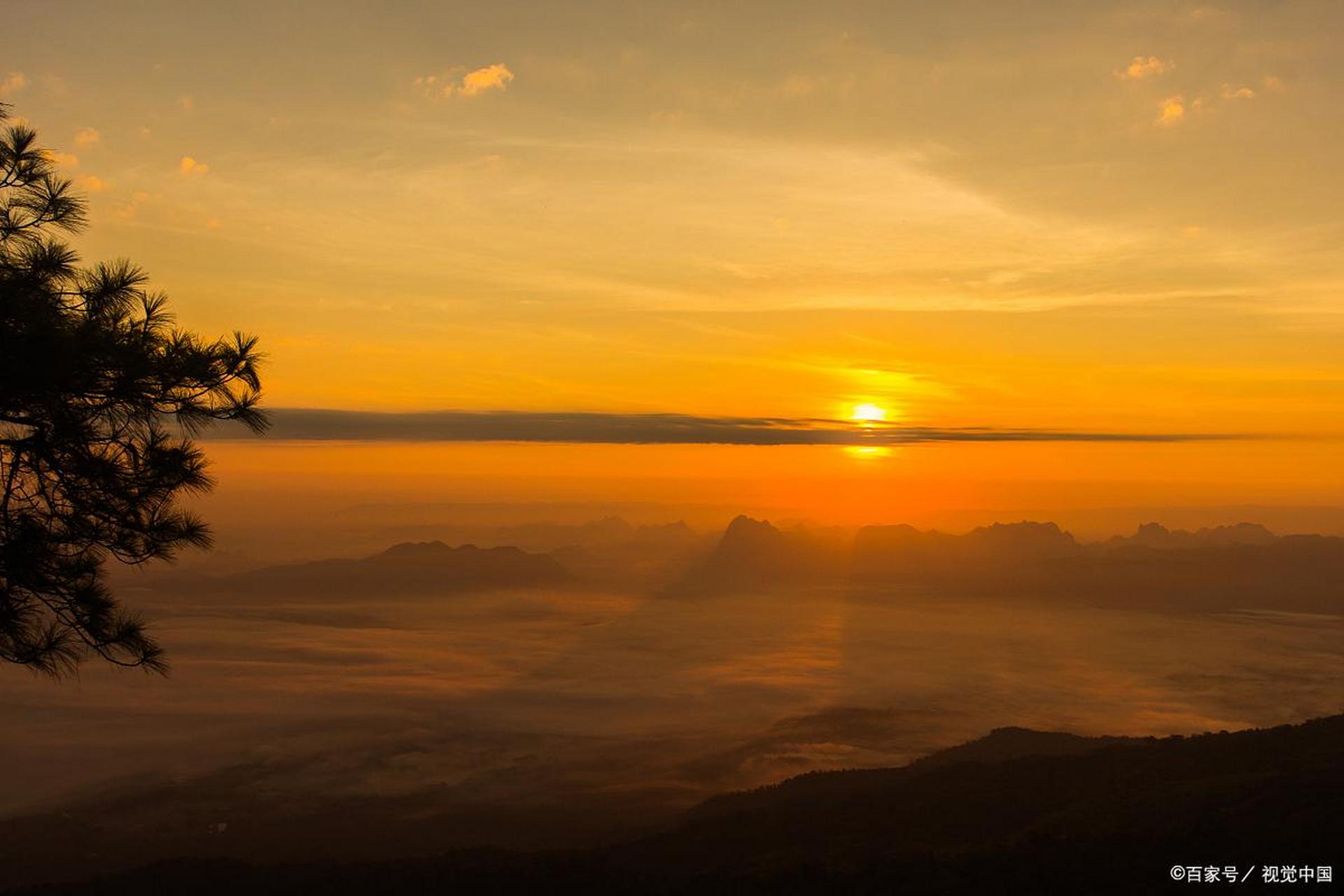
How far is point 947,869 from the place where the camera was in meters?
25.0

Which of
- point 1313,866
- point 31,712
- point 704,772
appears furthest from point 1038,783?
point 31,712

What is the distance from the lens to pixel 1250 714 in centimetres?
18238

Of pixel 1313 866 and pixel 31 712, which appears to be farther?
pixel 31 712

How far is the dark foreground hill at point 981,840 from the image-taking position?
23.1 m

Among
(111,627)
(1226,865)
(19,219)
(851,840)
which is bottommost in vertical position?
(851,840)

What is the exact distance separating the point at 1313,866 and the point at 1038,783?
1969 centimetres

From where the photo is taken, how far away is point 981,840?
30.4m

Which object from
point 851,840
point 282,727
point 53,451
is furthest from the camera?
point 282,727

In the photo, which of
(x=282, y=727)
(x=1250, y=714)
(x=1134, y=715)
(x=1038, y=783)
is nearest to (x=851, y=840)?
(x=1038, y=783)

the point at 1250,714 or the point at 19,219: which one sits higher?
the point at 19,219

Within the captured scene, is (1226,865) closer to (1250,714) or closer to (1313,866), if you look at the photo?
(1313,866)

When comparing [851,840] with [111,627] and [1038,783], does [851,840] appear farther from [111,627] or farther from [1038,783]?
[111,627]

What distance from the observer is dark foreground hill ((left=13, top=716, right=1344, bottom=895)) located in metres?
23.1

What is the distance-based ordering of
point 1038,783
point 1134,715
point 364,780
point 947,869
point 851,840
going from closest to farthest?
1. point 947,869
2. point 851,840
3. point 1038,783
4. point 364,780
5. point 1134,715
